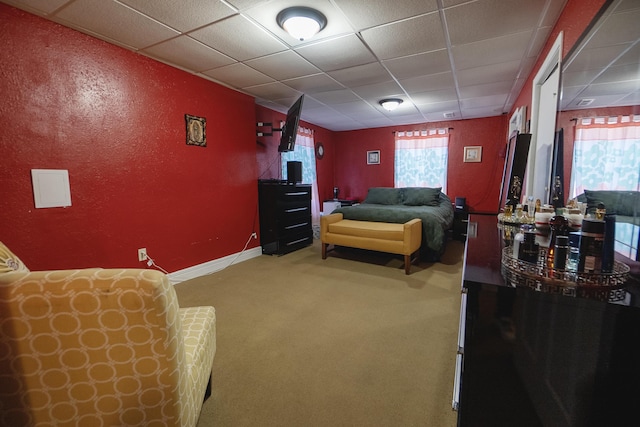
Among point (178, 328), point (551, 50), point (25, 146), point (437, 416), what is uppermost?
point (551, 50)

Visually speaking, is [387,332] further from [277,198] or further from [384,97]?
[384,97]

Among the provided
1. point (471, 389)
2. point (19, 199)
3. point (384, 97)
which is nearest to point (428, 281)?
point (471, 389)

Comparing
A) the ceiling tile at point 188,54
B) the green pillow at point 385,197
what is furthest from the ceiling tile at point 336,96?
the green pillow at point 385,197

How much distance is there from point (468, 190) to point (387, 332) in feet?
13.7

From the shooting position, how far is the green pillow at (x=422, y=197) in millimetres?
4375

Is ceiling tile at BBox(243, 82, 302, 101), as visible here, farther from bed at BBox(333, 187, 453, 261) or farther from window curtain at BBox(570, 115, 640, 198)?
window curtain at BBox(570, 115, 640, 198)

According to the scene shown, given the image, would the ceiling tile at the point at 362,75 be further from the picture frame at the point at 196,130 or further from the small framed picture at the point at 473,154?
the small framed picture at the point at 473,154

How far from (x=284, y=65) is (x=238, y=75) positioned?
58 cm

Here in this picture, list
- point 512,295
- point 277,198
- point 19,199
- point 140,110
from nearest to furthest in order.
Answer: point 512,295 < point 19,199 < point 140,110 < point 277,198

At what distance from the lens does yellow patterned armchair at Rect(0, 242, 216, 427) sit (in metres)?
0.62

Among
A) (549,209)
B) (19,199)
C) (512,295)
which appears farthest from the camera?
(19,199)

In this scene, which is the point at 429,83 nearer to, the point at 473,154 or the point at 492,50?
the point at 492,50

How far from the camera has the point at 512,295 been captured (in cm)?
75

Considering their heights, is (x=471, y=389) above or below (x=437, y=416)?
above
